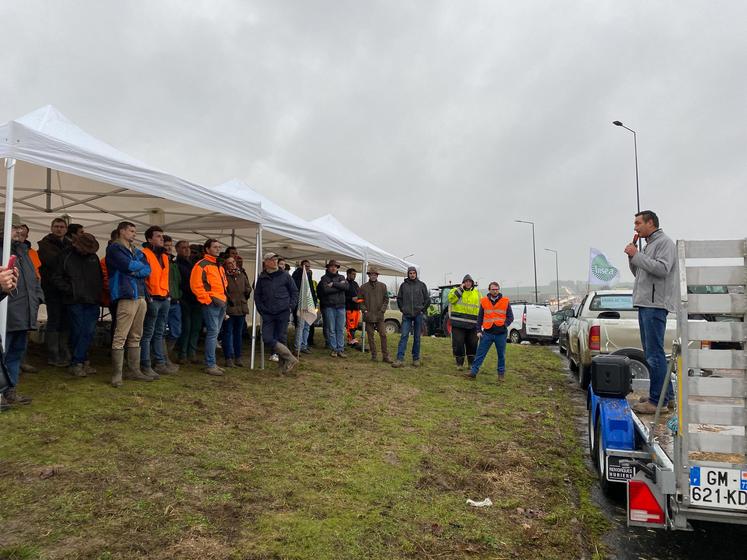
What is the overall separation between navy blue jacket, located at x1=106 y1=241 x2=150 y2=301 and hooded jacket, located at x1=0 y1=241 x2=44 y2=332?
0.72 metres

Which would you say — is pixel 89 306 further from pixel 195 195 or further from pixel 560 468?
pixel 560 468

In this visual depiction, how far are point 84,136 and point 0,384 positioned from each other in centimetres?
480

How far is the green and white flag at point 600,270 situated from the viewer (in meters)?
20.9

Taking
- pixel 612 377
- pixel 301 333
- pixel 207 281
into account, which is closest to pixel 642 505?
pixel 612 377

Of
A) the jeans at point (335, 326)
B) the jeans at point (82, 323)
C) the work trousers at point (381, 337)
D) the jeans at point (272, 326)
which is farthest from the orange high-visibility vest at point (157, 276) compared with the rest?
the work trousers at point (381, 337)

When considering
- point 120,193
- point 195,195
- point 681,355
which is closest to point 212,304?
point 195,195

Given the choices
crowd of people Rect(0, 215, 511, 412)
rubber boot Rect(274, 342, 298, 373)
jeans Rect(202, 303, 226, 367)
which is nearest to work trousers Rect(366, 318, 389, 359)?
crowd of people Rect(0, 215, 511, 412)

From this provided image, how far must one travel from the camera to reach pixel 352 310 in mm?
12836

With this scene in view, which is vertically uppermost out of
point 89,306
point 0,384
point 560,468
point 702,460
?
point 89,306

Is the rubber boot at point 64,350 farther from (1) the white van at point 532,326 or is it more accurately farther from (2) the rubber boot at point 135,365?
(1) the white van at point 532,326

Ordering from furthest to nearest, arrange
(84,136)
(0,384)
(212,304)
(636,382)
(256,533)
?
(212,304)
(84,136)
(636,382)
(256,533)
(0,384)

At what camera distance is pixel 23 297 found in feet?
15.8

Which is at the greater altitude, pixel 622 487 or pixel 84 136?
pixel 84 136

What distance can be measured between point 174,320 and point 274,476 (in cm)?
394
